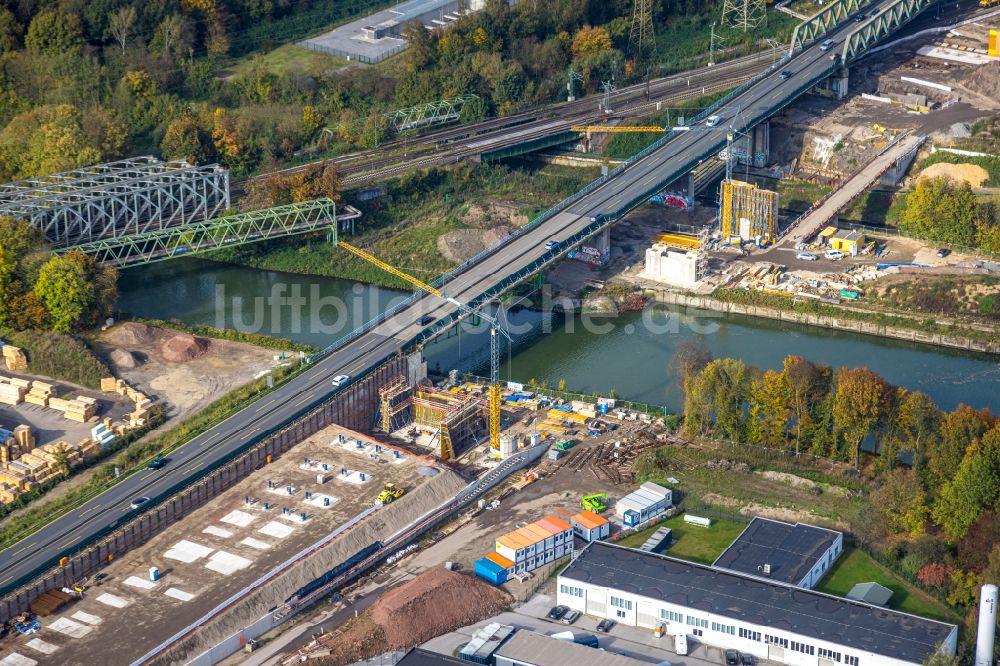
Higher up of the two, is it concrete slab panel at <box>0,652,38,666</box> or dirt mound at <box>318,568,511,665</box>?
dirt mound at <box>318,568,511,665</box>

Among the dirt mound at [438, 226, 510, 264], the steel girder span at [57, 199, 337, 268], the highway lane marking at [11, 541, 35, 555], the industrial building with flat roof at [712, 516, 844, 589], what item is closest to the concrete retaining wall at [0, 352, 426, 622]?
the highway lane marking at [11, 541, 35, 555]

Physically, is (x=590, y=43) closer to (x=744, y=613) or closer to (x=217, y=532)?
(x=217, y=532)

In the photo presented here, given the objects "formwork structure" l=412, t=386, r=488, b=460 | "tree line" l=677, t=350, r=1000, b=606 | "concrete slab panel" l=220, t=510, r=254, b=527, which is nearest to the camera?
"tree line" l=677, t=350, r=1000, b=606

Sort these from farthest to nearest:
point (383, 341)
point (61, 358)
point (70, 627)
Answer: point (61, 358) < point (383, 341) < point (70, 627)

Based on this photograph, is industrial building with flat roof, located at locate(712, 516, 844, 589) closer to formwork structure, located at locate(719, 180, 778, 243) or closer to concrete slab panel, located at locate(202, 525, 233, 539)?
concrete slab panel, located at locate(202, 525, 233, 539)


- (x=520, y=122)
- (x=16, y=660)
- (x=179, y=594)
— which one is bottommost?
(x=16, y=660)

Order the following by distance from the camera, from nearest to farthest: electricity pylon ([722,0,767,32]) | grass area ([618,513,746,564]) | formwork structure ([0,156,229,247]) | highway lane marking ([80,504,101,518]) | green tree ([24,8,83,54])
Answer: grass area ([618,513,746,564]) → highway lane marking ([80,504,101,518]) → formwork structure ([0,156,229,247]) → green tree ([24,8,83,54]) → electricity pylon ([722,0,767,32])

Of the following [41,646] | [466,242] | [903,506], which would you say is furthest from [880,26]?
[41,646]

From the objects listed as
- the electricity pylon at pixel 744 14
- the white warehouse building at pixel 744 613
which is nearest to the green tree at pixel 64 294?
the white warehouse building at pixel 744 613
